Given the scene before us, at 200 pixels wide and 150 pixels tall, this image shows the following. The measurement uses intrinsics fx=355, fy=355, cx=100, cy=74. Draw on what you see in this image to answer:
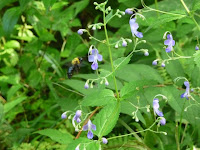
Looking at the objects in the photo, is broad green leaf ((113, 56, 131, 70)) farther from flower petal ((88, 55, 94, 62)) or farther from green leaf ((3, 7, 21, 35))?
green leaf ((3, 7, 21, 35))

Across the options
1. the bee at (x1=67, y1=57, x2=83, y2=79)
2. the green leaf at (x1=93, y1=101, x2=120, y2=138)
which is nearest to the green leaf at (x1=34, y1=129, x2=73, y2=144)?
the green leaf at (x1=93, y1=101, x2=120, y2=138)

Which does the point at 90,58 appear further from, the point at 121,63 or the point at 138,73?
the point at 138,73

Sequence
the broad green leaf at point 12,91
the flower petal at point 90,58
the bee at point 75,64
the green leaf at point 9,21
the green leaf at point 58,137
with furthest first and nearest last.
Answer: the green leaf at point 9,21 → the broad green leaf at point 12,91 → the bee at point 75,64 → the green leaf at point 58,137 → the flower petal at point 90,58

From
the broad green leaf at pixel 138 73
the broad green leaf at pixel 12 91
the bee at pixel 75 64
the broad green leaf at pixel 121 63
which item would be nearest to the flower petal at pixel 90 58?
the broad green leaf at pixel 121 63

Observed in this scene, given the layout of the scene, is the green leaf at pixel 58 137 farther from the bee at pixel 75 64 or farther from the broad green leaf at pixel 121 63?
the bee at pixel 75 64

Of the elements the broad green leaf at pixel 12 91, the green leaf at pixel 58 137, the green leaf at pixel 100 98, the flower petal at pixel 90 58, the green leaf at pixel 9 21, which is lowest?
the broad green leaf at pixel 12 91

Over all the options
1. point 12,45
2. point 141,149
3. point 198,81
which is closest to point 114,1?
point 12,45

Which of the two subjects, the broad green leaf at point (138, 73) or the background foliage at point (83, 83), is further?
the broad green leaf at point (138, 73)

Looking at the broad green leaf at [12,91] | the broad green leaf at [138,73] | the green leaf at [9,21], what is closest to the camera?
the broad green leaf at [138,73]

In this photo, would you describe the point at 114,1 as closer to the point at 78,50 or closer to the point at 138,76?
the point at 78,50
